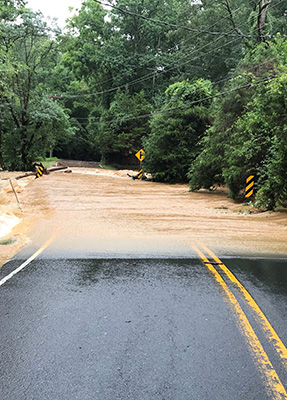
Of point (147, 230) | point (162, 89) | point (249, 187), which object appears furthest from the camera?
point (162, 89)

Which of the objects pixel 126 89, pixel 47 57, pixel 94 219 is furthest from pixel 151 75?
pixel 94 219

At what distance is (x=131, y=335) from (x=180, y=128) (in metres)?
30.5

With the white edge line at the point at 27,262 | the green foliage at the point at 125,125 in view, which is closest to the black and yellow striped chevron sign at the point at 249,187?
the white edge line at the point at 27,262

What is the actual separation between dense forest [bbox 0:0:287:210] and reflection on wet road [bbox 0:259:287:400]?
30.5ft

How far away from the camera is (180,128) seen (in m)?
33.3

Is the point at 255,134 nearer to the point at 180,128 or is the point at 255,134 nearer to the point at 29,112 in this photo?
the point at 180,128

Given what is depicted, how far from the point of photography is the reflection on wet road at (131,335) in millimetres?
3225

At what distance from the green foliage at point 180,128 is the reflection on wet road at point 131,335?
2763 cm

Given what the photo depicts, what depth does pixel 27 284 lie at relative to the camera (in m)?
5.75

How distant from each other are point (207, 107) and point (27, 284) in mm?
30956

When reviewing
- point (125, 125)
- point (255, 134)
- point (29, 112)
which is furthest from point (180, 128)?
point (125, 125)

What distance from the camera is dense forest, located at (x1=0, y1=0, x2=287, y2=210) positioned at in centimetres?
1702

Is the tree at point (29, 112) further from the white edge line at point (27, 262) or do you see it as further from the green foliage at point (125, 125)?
the white edge line at point (27, 262)

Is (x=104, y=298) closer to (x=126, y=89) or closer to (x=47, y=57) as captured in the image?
(x=47, y=57)
